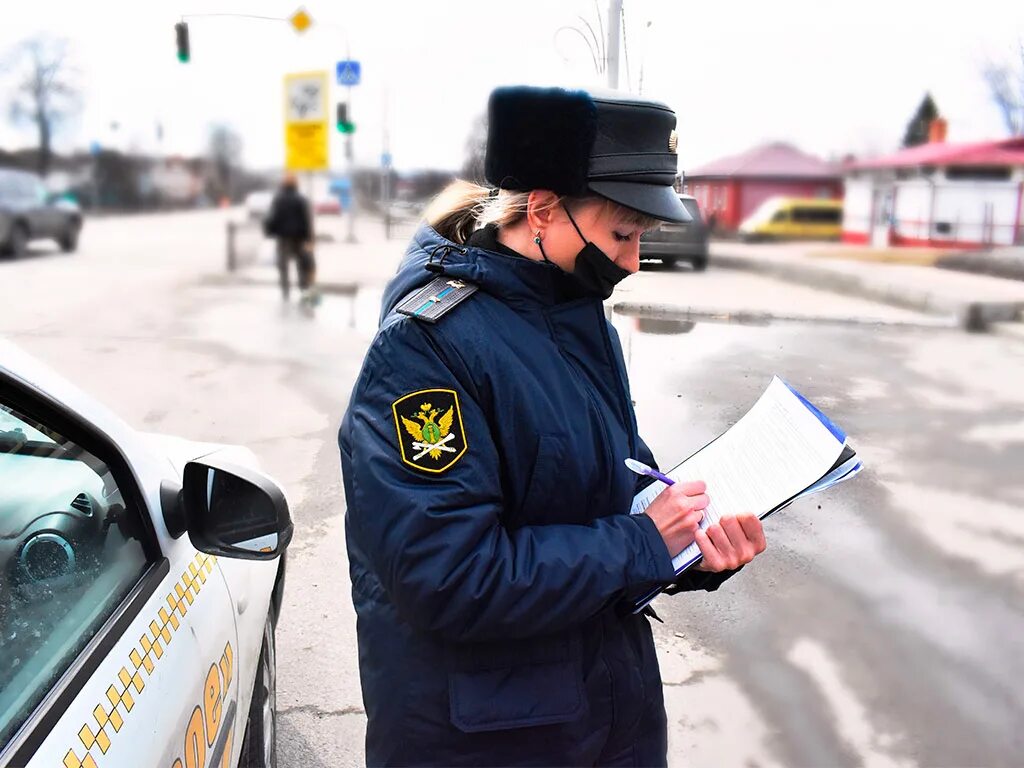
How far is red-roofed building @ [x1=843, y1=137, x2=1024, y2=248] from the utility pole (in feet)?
5.79

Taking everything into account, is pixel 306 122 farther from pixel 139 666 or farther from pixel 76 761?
pixel 76 761

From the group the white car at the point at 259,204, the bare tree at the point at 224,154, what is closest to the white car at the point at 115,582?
the bare tree at the point at 224,154

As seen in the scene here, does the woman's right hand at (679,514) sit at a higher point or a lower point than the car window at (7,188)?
lower

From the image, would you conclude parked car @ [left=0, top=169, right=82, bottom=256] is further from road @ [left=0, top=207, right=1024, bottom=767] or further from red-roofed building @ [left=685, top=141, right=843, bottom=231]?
red-roofed building @ [left=685, top=141, right=843, bottom=231]

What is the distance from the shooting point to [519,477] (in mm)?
1081

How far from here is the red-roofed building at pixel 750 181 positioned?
2.10 metres

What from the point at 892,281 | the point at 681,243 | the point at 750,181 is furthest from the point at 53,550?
the point at 892,281

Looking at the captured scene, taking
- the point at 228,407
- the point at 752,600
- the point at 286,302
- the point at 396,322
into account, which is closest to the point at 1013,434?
the point at 752,600

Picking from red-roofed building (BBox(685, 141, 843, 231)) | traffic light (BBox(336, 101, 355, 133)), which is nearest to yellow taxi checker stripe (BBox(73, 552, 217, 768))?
red-roofed building (BBox(685, 141, 843, 231))

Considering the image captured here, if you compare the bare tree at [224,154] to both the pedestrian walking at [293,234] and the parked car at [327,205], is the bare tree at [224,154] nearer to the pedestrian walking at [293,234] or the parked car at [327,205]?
the pedestrian walking at [293,234]

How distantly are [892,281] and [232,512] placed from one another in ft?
8.93

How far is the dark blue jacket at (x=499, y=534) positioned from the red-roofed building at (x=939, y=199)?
2.64 m

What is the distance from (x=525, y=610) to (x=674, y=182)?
589 mm

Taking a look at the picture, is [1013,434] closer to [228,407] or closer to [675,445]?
[675,445]
